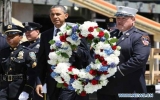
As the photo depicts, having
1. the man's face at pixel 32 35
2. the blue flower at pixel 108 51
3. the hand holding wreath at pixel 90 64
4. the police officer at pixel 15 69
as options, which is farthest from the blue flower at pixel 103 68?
the man's face at pixel 32 35

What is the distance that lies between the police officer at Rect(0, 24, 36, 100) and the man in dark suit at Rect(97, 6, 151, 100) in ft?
5.03

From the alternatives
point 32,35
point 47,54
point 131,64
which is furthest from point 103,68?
point 32,35

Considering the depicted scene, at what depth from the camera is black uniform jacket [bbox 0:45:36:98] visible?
6.32 metres

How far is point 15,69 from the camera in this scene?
20.7 ft

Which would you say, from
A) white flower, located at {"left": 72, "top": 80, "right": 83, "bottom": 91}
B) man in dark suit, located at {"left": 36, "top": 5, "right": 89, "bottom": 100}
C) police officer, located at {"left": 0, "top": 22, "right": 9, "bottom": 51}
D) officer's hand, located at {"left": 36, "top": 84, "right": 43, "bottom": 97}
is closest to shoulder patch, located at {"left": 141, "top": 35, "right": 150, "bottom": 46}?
man in dark suit, located at {"left": 36, "top": 5, "right": 89, "bottom": 100}

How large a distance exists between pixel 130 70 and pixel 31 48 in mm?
2276

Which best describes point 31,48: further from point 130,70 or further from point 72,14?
point 72,14

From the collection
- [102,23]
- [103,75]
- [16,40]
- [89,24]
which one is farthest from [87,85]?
[102,23]

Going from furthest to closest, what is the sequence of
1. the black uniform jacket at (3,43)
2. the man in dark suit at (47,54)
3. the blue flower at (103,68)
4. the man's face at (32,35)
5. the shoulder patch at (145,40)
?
the man's face at (32,35), the black uniform jacket at (3,43), the man in dark suit at (47,54), the shoulder patch at (145,40), the blue flower at (103,68)

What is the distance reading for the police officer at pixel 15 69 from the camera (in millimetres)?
6312

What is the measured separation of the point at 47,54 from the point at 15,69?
98cm

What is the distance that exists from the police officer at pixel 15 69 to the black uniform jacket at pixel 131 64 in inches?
59.7

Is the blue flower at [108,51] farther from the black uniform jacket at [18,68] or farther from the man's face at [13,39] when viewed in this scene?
the man's face at [13,39]

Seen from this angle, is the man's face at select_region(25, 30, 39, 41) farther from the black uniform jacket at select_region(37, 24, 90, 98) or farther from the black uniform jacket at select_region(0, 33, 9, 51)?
the black uniform jacket at select_region(37, 24, 90, 98)
